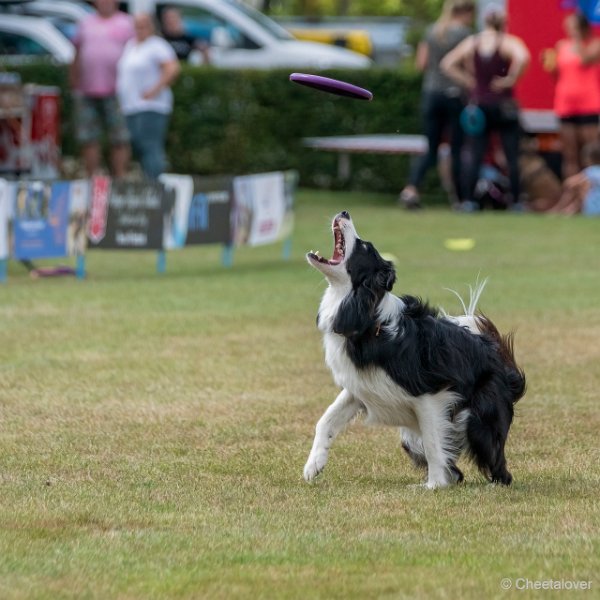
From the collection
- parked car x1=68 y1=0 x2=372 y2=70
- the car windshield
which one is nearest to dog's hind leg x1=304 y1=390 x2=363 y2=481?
parked car x1=68 y1=0 x2=372 y2=70

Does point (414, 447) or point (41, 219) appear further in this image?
point (41, 219)

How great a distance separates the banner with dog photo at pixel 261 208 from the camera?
13523 mm

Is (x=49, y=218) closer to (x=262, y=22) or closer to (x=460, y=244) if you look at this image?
(x=460, y=244)

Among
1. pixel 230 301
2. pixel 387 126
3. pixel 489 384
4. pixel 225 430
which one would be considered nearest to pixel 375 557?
pixel 489 384

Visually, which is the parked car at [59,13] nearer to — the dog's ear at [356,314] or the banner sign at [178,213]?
the banner sign at [178,213]

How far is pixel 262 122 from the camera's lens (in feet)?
68.1

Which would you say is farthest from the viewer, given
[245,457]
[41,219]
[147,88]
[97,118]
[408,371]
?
[97,118]

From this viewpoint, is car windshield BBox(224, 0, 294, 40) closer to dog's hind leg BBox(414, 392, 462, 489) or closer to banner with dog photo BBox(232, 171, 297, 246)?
banner with dog photo BBox(232, 171, 297, 246)

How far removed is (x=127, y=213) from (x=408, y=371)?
704 centimetres

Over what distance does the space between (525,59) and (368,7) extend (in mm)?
33262

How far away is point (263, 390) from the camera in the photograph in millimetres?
8500

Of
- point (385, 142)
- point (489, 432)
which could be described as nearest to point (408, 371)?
point (489, 432)

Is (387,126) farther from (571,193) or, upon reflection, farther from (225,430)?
(225,430)

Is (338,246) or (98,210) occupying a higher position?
(338,246)
